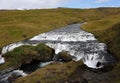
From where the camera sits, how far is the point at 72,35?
239 feet

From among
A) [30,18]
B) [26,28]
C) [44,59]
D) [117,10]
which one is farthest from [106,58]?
[117,10]

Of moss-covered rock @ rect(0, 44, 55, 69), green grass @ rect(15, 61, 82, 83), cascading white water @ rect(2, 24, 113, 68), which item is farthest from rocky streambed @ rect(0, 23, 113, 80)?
green grass @ rect(15, 61, 82, 83)

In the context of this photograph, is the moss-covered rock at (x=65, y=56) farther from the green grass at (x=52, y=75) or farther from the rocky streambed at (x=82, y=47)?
the green grass at (x=52, y=75)

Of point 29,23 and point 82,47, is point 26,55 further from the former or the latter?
point 29,23

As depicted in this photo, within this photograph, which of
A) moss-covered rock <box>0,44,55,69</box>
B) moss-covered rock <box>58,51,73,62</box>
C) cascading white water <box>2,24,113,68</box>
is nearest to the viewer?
cascading white water <box>2,24,113,68</box>

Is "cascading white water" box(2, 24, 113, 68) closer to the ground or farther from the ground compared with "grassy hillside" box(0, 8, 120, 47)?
farther from the ground

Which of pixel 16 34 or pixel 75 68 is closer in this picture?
pixel 75 68

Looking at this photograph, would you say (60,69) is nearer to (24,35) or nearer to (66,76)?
(66,76)

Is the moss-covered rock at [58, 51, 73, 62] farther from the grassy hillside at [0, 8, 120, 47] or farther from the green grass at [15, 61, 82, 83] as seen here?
the grassy hillside at [0, 8, 120, 47]

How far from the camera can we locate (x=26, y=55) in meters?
58.9

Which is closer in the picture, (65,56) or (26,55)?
(65,56)

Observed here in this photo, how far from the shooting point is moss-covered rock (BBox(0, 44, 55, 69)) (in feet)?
189

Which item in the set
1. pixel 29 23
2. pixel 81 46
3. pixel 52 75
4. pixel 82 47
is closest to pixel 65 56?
pixel 82 47

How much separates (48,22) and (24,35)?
31856mm
